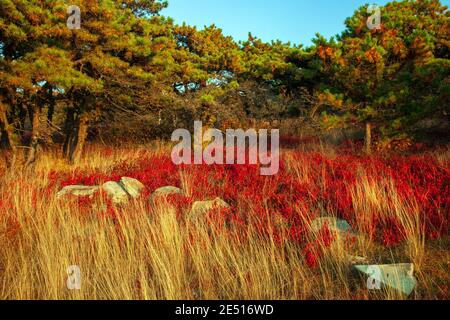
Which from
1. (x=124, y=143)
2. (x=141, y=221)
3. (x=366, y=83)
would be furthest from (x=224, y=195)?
(x=124, y=143)

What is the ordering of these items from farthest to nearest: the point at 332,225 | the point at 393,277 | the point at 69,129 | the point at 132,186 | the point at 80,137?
the point at 69,129 → the point at 80,137 → the point at 132,186 → the point at 332,225 → the point at 393,277

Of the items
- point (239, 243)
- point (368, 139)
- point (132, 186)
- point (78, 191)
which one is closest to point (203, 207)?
point (239, 243)

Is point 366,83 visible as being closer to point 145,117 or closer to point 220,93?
point 220,93

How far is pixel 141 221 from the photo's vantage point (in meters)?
4.21

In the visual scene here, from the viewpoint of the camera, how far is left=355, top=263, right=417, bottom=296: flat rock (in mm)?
2777

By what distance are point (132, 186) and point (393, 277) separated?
14.8 ft

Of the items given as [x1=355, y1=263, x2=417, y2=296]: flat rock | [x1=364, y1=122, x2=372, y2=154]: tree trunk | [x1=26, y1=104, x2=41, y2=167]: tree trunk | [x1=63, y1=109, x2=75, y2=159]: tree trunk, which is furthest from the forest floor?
[x1=63, y1=109, x2=75, y2=159]: tree trunk

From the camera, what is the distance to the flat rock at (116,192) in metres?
5.71

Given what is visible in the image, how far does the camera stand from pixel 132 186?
638cm

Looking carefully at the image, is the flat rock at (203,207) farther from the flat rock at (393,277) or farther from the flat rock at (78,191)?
the flat rock at (393,277)

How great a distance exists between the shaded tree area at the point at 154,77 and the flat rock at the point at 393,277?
6718 millimetres

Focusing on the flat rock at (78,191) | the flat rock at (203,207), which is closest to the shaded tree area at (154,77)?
the flat rock at (78,191)

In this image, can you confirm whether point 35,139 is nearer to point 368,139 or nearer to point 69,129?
point 69,129
